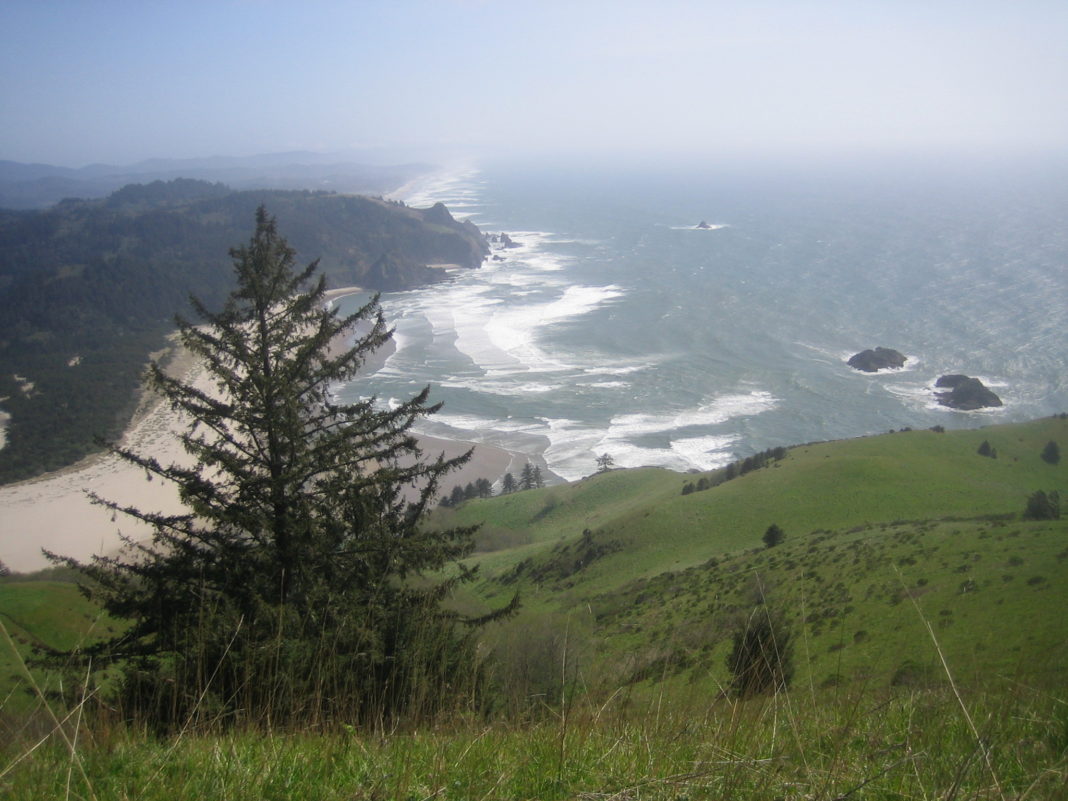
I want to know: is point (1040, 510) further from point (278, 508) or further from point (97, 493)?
point (97, 493)

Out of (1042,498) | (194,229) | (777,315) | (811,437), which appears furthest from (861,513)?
(194,229)

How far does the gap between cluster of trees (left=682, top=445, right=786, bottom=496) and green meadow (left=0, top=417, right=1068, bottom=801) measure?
0.39 metres

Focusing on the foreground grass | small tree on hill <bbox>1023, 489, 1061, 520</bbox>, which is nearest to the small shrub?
small tree on hill <bbox>1023, 489, 1061, 520</bbox>

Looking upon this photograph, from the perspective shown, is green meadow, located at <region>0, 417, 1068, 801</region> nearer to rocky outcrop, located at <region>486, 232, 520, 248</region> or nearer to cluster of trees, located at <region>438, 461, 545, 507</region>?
cluster of trees, located at <region>438, 461, 545, 507</region>

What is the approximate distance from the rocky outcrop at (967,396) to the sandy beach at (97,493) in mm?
34436

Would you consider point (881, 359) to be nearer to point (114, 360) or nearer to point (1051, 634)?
point (1051, 634)

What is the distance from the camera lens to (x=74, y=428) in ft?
158

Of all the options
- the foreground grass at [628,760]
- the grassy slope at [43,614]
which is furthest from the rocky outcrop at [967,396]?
the grassy slope at [43,614]

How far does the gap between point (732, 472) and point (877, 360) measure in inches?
1126

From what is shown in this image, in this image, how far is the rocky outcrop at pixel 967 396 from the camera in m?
48.9

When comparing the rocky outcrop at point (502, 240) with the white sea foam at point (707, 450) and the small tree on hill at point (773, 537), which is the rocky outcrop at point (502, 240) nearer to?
the white sea foam at point (707, 450)

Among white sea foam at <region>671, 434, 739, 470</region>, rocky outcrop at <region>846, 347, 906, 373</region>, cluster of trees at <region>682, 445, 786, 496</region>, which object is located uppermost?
rocky outcrop at <region>846, 347, 906, 373</region>

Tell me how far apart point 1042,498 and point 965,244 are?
9813 cm

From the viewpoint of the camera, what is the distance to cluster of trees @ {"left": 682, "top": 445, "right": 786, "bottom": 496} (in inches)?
1383
